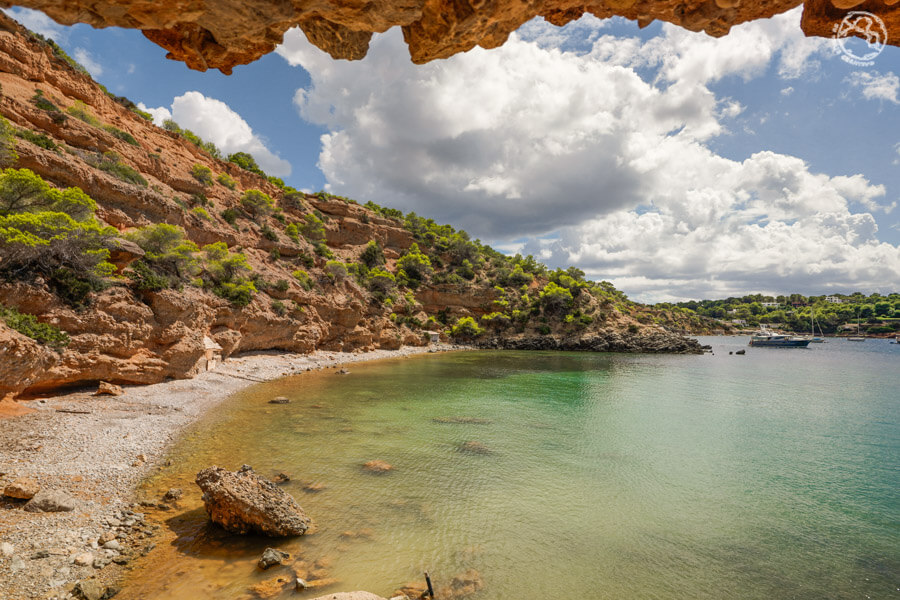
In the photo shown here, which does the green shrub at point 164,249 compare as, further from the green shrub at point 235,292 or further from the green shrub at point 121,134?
the green shrub at point 121,134

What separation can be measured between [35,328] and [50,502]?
32.6ft

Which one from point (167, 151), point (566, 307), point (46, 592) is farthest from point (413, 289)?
point (46, 592)

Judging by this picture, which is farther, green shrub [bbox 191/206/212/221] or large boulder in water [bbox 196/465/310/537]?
green shrub [bbox 191/206/212/221]

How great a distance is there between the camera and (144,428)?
12430 mm

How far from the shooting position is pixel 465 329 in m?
60.9

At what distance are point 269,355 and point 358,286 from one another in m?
18.7

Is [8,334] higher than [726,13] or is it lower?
lower

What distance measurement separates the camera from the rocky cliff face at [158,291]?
14484 millimetres

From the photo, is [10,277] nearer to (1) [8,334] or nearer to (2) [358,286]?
(1) [8,334]

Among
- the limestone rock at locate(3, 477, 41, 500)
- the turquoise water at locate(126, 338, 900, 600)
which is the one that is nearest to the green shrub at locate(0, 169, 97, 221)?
the turquoise water at locate(126, 338, 900, 600)

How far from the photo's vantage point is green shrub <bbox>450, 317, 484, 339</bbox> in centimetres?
6028

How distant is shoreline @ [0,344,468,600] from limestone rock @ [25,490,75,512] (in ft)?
0.42

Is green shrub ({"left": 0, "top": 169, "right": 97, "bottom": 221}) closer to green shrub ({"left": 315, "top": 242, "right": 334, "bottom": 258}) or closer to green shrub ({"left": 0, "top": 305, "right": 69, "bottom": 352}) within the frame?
green shrub ({"left": 0, "top": 305, "right": 69, "bottom": 352})

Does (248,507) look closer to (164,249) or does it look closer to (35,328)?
(35,328)
